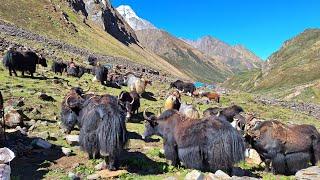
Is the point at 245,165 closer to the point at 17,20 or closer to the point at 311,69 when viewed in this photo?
the point at 17,20

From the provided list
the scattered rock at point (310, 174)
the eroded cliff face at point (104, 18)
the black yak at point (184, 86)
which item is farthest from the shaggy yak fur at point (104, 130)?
the eroded cliff face at point (104, 18)

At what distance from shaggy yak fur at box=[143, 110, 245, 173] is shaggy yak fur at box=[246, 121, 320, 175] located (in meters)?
1.32

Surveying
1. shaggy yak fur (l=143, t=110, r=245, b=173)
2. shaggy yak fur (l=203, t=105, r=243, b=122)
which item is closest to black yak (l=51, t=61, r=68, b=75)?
shaggy yak fur (l=203, t=105, r=243, b=122)

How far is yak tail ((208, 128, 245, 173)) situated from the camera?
10.6m

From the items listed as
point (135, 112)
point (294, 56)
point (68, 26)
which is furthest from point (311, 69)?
point (135, 112)

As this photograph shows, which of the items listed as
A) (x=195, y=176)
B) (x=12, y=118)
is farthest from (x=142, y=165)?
(x=12, y=118)

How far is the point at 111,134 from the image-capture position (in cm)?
1035

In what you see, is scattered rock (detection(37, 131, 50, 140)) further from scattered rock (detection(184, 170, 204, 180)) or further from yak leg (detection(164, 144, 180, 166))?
scattered rock (detection(184, 170, 204, 180))

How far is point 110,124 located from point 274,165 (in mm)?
4385

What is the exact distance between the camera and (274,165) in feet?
38.3

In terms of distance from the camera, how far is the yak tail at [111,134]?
10.3 m

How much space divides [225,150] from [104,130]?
111 inches

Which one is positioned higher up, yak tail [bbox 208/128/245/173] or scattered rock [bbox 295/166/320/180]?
yak tail [bbox 208/128/245/173]

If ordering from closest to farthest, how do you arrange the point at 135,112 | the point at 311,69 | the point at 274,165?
the point at 274,165, the point at 135,112, the point at 311,69
